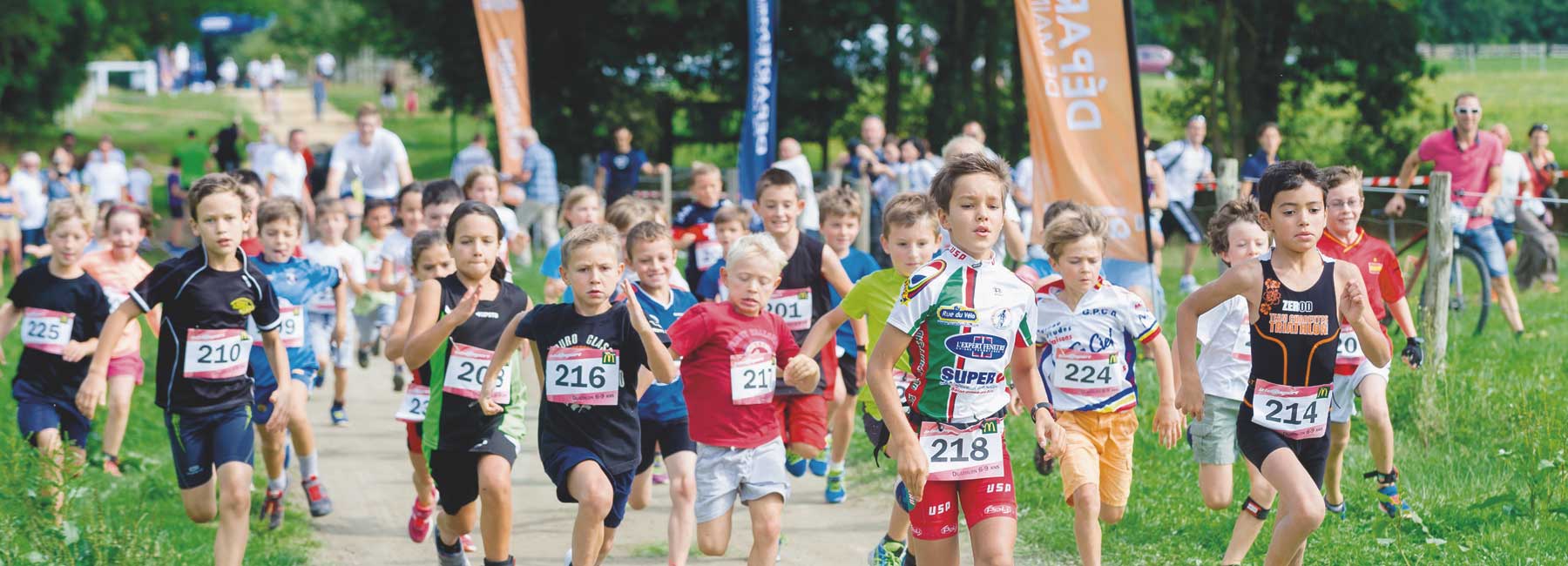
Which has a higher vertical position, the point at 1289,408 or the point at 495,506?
the point at 1289,408

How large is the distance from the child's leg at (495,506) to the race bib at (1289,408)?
290 centimetres

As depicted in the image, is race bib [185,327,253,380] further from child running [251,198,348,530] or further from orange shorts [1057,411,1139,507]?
→ orange shorts [1057,411,1139,507]

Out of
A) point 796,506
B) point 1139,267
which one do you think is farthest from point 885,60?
point 796,506

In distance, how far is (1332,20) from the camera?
2388 centimetres

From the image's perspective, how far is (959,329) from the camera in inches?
195

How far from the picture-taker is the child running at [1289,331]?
17.8ft

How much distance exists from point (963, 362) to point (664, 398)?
2080 mm

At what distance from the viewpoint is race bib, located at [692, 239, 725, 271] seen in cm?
907

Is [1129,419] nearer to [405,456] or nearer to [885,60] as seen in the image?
[405,456]

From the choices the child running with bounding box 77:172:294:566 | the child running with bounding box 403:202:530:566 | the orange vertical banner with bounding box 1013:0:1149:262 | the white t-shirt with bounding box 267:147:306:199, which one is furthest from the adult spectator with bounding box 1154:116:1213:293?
the child running with bounding box 77:172:294:566

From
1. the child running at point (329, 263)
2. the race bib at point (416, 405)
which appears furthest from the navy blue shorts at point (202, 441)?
the child running at point (329, 263)

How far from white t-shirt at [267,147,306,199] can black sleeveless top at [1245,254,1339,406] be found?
13029mm

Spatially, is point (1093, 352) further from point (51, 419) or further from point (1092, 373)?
point (51, 419)

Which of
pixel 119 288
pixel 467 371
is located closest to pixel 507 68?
pixel 119 288
